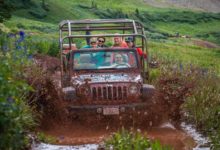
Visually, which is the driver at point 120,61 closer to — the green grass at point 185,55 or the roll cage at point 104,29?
the roll cage at point 104,29

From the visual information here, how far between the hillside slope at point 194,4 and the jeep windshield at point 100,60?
94335mm

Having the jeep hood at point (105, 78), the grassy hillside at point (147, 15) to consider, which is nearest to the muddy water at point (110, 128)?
the jeep hood at point (105, 78)

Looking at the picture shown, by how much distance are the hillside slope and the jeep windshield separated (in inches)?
3714

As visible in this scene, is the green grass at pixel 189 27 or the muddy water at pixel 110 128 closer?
the muddy water at pixel 110 128

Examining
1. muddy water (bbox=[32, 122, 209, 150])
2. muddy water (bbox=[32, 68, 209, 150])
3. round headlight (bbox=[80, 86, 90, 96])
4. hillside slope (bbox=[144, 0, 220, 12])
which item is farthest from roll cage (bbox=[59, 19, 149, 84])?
hillside slope (bbox=[144, 0, 220, 12])

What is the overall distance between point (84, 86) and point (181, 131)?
205cm

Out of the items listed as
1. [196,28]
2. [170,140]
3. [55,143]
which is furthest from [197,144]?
[196,28]

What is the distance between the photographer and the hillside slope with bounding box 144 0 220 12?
355ft

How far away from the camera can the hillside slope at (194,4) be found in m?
108

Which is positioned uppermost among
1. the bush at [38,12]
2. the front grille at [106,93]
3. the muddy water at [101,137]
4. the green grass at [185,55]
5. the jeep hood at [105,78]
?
the jeep hood at [105,78]

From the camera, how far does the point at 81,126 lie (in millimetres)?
10953

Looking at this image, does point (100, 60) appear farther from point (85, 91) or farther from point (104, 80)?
point (85, 91)

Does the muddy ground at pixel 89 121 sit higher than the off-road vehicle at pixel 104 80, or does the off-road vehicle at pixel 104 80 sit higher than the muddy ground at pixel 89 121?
the off-road vehicle at pixel 104 80

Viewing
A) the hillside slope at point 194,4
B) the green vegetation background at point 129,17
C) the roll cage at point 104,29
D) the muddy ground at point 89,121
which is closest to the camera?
the green vegetation background at point 129,17
